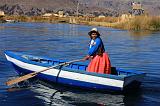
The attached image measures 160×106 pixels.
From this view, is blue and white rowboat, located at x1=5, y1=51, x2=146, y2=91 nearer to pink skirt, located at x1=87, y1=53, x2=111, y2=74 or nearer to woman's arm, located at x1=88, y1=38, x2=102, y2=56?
pink skirt, located at x1=87, y1=53, x2=111, y2=74

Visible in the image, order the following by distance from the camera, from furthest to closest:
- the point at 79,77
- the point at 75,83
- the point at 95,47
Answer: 1. the point at 75,83
2. the point at 79,77
3. the point at 95,47

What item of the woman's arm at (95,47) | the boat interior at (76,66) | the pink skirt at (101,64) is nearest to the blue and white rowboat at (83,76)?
the boat interior at (76,66)

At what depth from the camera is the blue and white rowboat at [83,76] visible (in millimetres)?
13562

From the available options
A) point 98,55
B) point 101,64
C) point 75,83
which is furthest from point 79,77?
point 98,55

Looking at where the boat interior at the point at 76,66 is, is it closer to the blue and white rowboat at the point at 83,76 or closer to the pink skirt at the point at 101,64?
the blue and white rowboat at the point at 83,76

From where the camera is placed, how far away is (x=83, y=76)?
14.1 meters

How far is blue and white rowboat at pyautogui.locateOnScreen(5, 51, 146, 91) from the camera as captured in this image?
13.6 meters

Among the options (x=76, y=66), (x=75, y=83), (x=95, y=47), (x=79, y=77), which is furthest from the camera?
(x=76, y=66)

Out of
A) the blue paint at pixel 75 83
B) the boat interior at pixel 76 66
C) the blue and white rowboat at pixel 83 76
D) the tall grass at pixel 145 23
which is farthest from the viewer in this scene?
the tall grass at pixel 145 23

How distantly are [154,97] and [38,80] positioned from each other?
455cm

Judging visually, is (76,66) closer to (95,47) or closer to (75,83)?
(75,83)

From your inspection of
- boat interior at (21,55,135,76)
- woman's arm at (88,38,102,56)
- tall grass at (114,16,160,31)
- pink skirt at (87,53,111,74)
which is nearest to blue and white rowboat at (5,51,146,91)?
boat interior at (21,55,135,76)

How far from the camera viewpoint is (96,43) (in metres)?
13.9

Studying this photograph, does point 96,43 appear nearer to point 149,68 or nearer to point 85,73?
point 85,73
